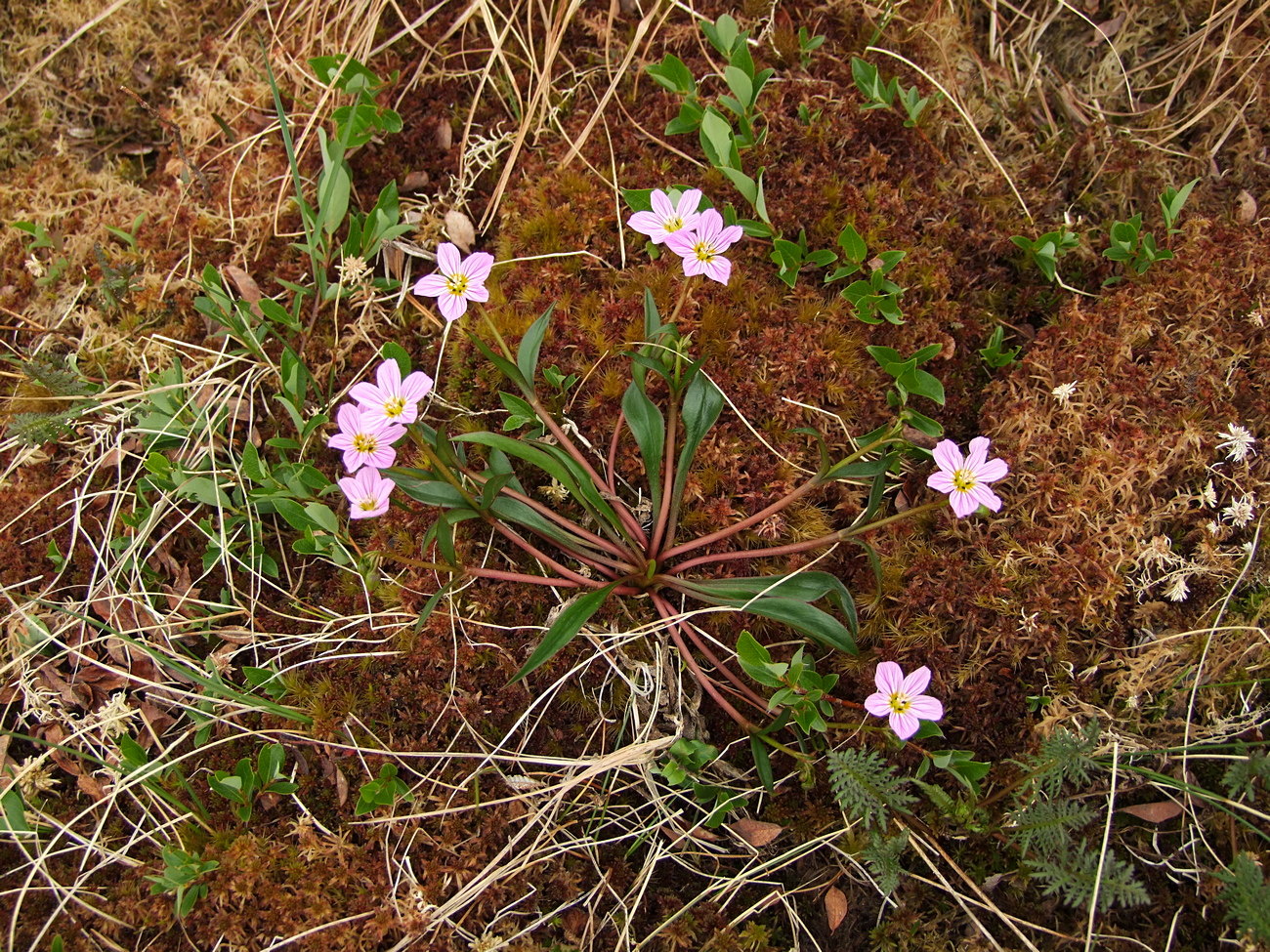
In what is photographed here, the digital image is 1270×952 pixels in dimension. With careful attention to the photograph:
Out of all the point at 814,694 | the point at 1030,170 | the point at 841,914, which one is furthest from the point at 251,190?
the point at 841,914

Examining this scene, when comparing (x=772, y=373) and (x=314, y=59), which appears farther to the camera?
(x=314, y=59)

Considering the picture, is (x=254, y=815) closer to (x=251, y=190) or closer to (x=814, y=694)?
(x=814, y=694)

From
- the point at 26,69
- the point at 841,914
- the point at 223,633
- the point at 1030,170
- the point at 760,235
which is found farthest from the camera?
the point at 26,69

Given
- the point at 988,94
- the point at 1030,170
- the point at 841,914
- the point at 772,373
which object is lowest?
the point at 841,914

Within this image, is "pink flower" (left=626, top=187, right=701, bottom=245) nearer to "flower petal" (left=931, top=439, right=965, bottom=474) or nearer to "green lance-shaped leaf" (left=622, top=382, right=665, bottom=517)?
"green lance-shaped leaf" (left=622, top=382, right=665, bottom=517)

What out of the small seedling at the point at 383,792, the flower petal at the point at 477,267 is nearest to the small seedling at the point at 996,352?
the flower petal at the point at 477,267

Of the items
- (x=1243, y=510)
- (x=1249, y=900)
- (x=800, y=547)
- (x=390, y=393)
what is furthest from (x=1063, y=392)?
(x=390, y=393)

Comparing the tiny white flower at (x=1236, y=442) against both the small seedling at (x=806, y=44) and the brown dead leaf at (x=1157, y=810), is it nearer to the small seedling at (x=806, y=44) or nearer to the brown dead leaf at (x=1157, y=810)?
the brown dead leaf at (x=1157, y=810)
